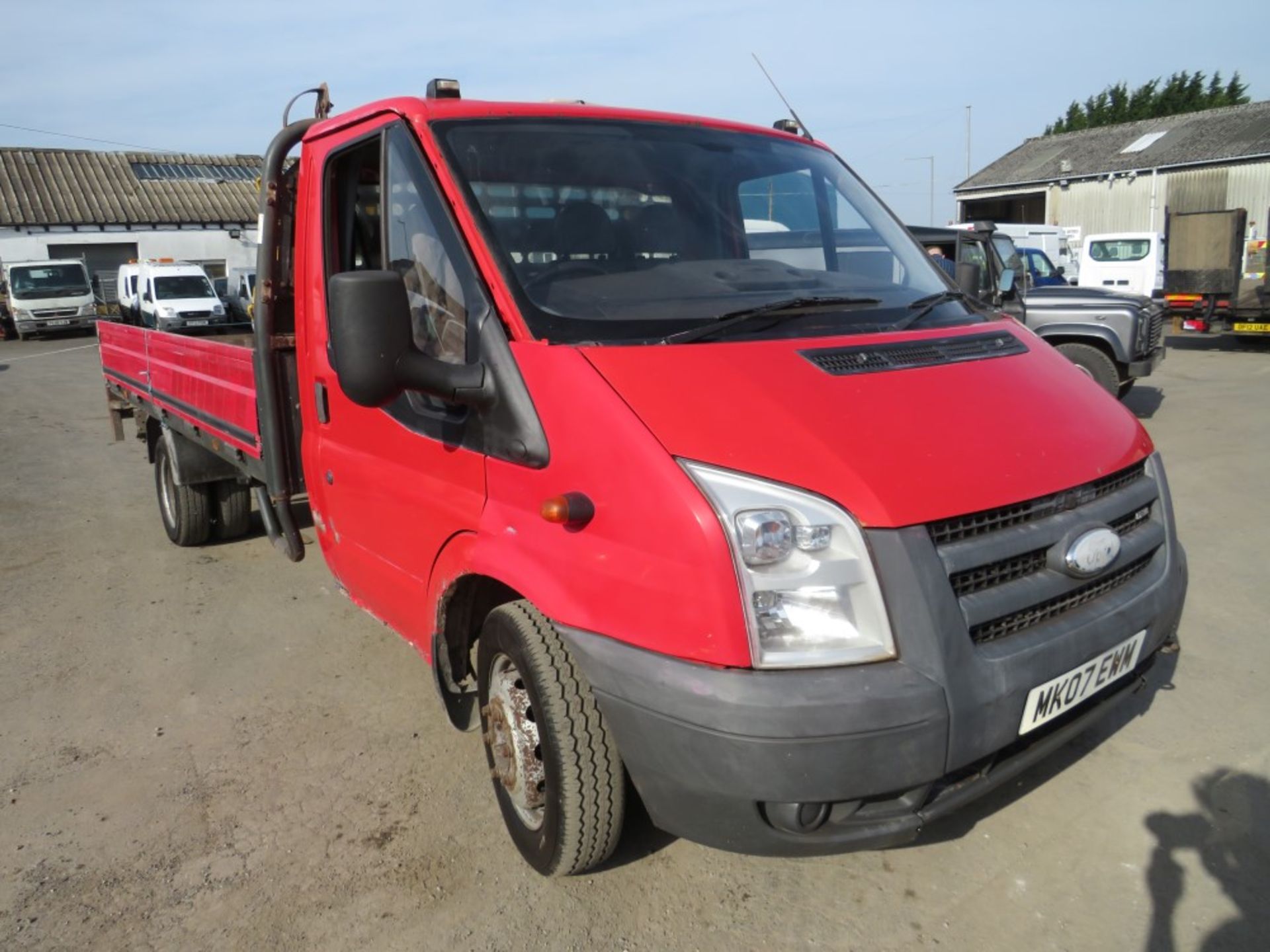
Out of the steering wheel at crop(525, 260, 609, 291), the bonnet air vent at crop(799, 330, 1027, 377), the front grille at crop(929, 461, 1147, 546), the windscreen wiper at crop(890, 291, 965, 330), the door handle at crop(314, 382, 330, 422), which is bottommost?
the front grille at crop(929, 461, 1147, 546)

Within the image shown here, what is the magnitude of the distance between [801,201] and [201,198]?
40221 mm

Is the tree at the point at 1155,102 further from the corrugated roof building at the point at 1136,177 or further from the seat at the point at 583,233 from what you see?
the seat at the point at 583,233

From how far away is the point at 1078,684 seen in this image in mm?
2436

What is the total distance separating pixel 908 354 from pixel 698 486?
91 centimetres

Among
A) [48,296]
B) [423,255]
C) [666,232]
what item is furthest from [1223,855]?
[48,296]

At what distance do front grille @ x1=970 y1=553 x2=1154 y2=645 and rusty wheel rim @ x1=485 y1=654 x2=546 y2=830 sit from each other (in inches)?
48.4

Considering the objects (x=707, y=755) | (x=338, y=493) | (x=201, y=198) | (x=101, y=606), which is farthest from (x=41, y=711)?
(x=201, y=198)

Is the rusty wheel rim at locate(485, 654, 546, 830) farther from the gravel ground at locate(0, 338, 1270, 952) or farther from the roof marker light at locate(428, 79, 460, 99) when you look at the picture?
the roof marker light at locate(428, 79, 460, 99)

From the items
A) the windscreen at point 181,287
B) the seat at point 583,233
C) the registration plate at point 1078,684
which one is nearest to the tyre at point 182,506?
the seat at point 583,233

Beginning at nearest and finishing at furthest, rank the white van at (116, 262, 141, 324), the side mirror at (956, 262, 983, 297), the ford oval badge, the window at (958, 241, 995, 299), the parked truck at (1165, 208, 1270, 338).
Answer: the ford oval badge, the side mirror at (956, 262, 983, 297), the window at (958, 241, 995, 299), the parked truck at (1165, 208, 1270, 338), the white van at (116, 262, 141, 324)

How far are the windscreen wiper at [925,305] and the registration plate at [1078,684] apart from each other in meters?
1.11

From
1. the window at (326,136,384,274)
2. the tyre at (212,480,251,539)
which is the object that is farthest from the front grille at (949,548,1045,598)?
the tyre at (212,480,251,539)

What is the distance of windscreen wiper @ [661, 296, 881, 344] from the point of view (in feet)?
8.45

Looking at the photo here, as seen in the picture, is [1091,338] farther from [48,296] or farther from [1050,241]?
[48,296]
